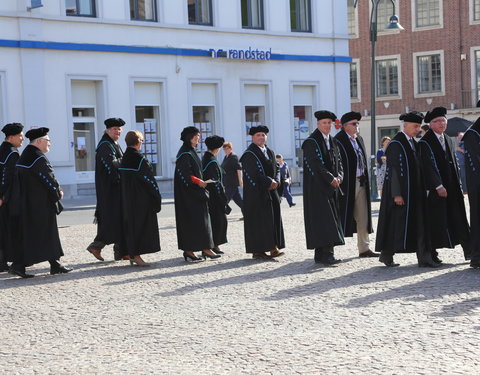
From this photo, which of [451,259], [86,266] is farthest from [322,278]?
[86,266]

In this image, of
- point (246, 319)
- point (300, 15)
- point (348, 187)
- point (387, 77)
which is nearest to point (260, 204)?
point (348, 187)

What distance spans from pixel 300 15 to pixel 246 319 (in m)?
30.7

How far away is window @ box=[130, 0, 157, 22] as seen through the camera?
3353 cm

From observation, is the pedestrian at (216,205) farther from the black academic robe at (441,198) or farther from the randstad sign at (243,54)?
the randstad sign at (243,54)

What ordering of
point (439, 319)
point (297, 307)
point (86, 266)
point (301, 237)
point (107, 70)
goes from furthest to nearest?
point (107, 70) → point (301, 237) → point (86, 266) → point (297, 307) → point (439, 319)

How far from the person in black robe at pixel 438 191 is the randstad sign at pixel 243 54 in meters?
23.3

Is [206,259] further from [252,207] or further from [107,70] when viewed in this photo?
[107,70]

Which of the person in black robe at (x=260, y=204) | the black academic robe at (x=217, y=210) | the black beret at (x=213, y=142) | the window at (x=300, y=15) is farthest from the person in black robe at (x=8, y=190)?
the window at (x=300, y=15)

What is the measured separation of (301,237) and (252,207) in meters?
3.33

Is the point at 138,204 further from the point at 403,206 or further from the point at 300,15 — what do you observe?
the point at 300,15

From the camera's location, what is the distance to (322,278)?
11.4m

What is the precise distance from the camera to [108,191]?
1395 cm

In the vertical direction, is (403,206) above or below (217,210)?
above

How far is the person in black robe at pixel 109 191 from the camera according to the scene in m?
13.8
